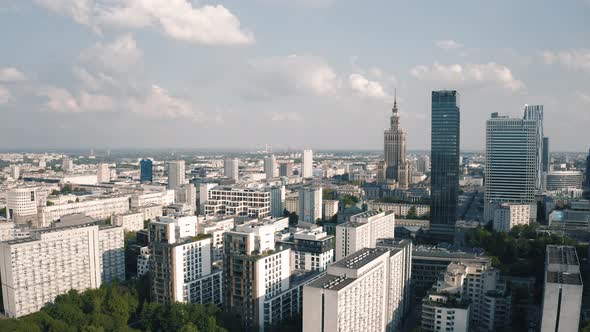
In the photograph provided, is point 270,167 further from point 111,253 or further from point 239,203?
point 111,253

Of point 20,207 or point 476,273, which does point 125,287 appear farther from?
point 20,207

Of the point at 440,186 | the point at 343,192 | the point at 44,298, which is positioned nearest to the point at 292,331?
the point at 44,298

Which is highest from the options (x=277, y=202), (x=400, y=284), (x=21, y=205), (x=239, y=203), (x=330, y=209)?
(x=21, y=205)

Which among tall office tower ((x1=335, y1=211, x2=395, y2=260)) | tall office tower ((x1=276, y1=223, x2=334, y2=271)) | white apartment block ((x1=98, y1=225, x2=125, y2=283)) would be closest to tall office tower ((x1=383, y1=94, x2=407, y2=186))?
tall office tower ((x1=335, y1=211, x2=395, y2=260))

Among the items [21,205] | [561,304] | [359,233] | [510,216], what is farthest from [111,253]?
[510,216]

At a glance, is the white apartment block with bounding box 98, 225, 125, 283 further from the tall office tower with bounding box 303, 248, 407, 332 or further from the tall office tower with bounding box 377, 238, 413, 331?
the tall office tower with bounding box 303, 248, 407, 332

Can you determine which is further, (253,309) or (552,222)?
(552,222)
